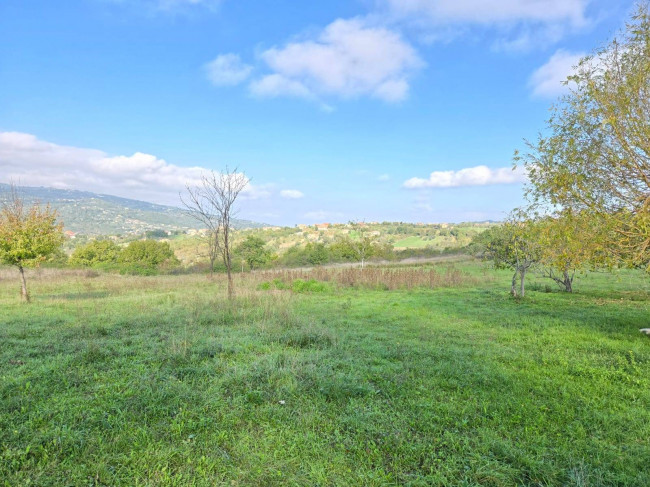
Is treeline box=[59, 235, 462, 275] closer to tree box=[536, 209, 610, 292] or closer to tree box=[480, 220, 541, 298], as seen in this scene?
tree box=[480, 220, 541, 298]

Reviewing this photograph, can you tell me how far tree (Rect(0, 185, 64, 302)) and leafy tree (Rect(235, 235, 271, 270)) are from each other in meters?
20.8

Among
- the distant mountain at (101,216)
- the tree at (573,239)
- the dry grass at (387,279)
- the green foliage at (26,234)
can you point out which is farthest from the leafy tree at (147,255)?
the distant mountain at (101,216)

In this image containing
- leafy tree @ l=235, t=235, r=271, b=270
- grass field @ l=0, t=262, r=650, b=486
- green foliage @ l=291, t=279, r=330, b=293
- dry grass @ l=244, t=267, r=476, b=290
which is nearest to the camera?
grass field @ l=0, t=262, r=650, b=486

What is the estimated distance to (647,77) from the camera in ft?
22.1

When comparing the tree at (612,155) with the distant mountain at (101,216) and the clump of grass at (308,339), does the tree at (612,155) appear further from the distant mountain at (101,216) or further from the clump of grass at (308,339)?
the distant mountain at (101,216)

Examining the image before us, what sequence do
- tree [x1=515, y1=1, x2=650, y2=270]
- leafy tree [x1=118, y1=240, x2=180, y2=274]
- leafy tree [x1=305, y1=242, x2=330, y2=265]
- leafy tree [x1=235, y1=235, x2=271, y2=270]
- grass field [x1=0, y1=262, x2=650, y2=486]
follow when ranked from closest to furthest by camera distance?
grass field [x1=0, y1=262, x2=650, y2=486]
tree [x1=515, y1=1, x2=650, y2=270]
leafy tree [x1=235, y1=235, x2=271, y2=270]
leafy tree [x1=305, y1=242, x2=330, y2=265]
leafy tree [x1=118, y1=240, x2=180, y2=274]

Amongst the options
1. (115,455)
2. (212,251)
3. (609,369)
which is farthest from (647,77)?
(212,251)

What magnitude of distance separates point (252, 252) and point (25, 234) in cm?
2242

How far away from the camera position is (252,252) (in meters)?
34.7

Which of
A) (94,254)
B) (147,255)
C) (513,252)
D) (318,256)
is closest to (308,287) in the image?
(513,252)

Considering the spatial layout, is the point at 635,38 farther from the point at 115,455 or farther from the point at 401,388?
the point at 115,455

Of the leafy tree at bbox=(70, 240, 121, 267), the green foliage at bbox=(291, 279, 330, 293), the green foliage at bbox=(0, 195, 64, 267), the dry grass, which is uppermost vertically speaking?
the green foliage at bbox=(0, 195, 64, 267)

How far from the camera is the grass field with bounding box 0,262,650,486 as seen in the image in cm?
299

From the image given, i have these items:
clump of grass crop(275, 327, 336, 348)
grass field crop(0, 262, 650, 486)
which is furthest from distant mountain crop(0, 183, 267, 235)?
grass field crop(0, 262, 650, 486)
